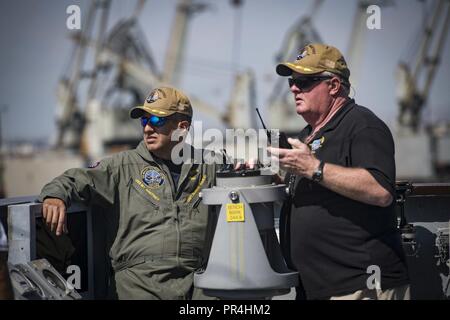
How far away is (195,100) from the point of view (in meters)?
46.0

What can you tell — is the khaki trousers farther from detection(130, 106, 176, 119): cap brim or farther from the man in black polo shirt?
detection(130, 106, 176, 119): cap brim

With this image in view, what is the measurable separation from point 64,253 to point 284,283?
134cm

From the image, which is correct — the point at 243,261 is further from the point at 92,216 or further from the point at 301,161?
the point at 92,216

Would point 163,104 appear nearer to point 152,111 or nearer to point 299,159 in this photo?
point 152,111

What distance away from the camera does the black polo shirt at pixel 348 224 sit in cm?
316

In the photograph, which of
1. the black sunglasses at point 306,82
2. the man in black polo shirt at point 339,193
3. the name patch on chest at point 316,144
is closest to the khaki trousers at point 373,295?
the man in black polo shirt at point 339,193

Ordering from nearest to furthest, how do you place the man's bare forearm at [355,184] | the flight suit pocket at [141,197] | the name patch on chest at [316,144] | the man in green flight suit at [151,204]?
the man's bare forearm at [355,184] < the name patch on chest at [316,144] < the man in green flight suit at [151,204] < the flight suit pocket at [141,197]

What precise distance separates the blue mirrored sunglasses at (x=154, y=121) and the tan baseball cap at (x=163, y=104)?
0.08 feet

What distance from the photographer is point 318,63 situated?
3398mm

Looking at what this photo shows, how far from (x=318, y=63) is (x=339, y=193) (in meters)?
0.68

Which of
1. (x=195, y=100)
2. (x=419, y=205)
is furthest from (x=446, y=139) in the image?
(x=419, y=205)

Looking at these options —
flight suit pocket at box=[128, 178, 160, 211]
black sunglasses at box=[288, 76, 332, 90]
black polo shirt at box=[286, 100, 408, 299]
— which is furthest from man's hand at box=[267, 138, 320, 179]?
flight suit pocket at box=[128, 178, 160, 211]

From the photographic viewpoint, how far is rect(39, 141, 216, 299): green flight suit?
3.79 meters

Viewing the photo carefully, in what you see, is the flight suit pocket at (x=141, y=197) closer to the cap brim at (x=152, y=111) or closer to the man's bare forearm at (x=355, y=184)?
the cap brim at (x=152, y=111)
